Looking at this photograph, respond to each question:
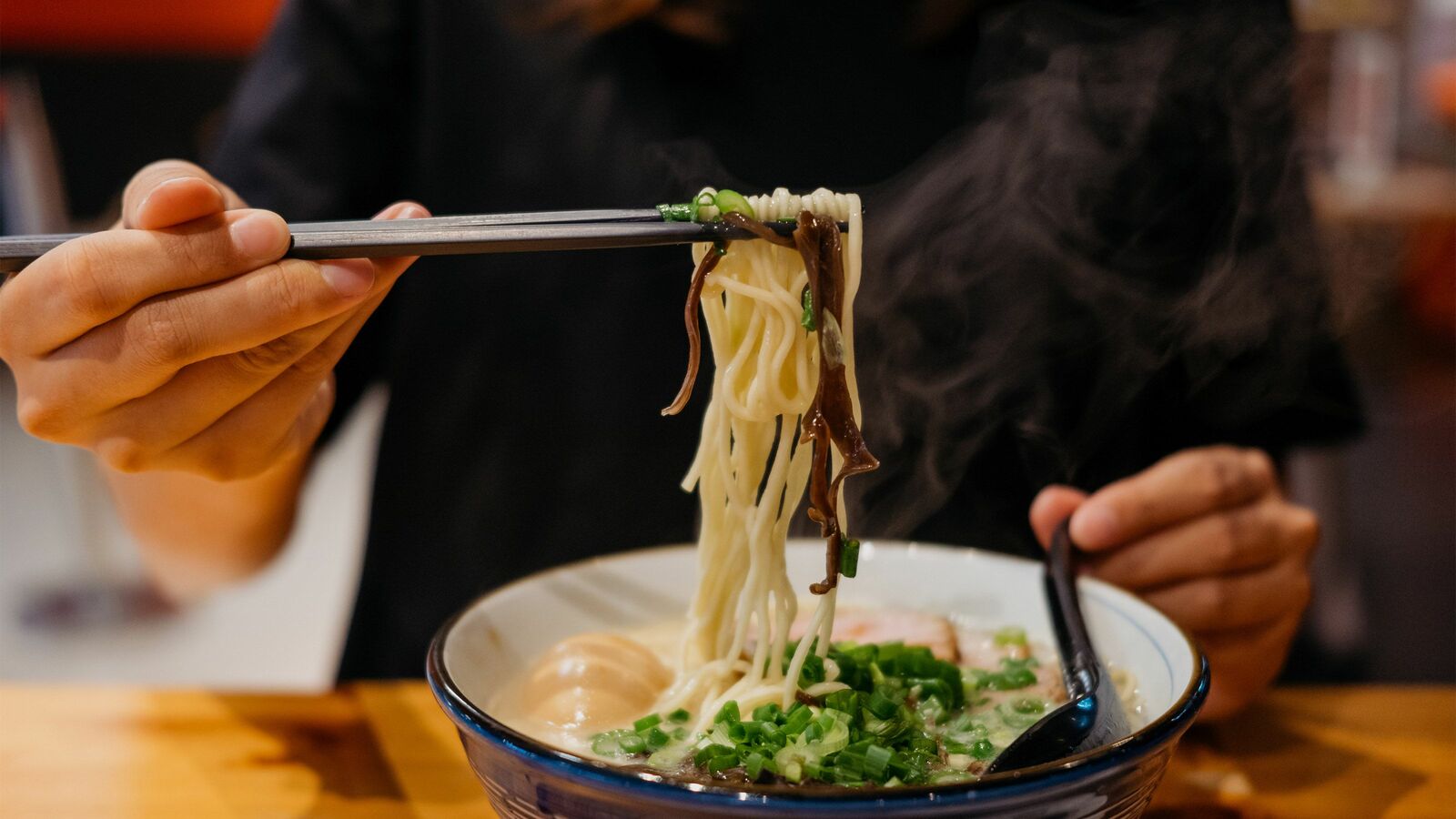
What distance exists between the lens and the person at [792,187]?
206 centimetres

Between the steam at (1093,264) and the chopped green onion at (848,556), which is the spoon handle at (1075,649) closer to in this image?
the chopped green onion at (848,556)

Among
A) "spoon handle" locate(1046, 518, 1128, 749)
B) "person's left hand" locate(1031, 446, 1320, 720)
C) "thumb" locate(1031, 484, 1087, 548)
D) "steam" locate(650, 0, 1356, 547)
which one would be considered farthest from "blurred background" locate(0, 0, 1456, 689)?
"spoon handle" locate(1046, 518, 1128, 749)

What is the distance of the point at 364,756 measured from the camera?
1.45m

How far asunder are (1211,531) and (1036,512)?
26cm

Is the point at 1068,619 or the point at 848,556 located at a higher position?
the point at 848,556

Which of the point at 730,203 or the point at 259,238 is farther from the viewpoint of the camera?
the point at 730,203

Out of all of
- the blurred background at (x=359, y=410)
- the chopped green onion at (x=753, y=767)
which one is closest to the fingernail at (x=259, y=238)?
the chopped green onion at (x=753, y=767)

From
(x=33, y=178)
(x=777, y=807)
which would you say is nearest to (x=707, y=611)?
(x=777, y=807)

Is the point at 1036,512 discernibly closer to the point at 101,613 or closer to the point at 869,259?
the point at 869,259

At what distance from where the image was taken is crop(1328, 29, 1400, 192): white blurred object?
646cm

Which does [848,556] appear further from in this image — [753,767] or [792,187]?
[792,187]

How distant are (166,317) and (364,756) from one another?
68 centimetres

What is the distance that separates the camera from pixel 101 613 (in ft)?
16.3

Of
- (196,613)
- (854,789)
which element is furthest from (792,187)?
(196,613)
